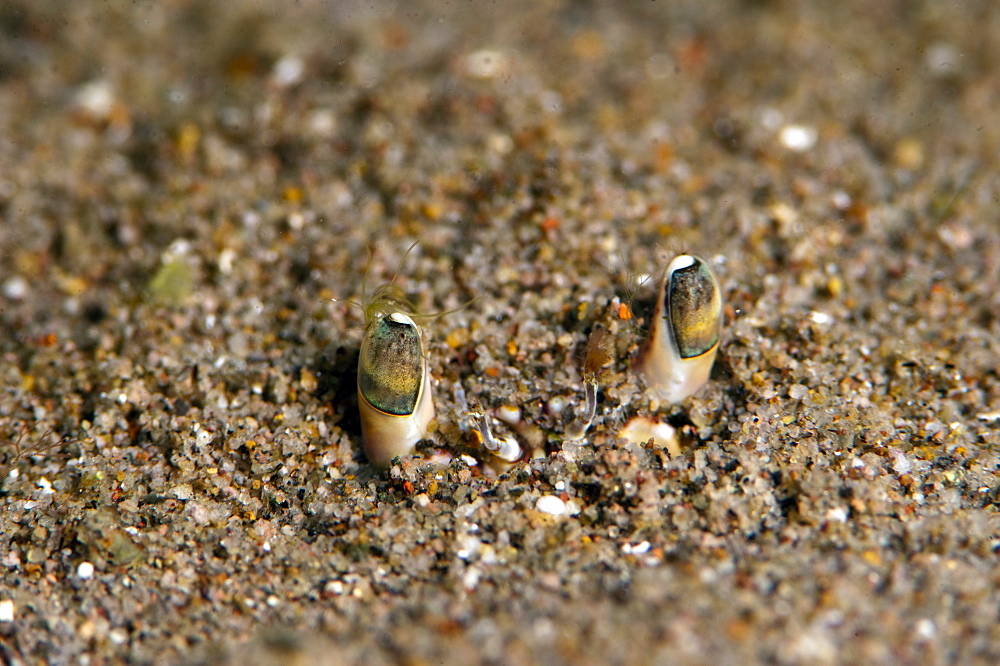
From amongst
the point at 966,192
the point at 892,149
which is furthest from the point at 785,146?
the point at 966,192

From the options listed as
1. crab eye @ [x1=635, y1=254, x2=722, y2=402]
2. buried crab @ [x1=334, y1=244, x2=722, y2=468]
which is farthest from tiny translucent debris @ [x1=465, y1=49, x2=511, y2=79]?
crab eye @ [x1=635, y1=254, x2=722, y2=402]

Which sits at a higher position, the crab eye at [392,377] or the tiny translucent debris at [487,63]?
the tiny translucent debris at [487,63]

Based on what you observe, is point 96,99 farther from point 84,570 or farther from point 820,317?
point 820,317

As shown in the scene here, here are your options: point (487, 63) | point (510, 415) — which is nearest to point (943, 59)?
point (487, 63)

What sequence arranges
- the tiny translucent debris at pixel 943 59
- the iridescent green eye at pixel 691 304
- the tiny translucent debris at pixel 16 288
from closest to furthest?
the iridescent green eye at pixel 691 304 < the tiny translucent debris at pixel 16 288 < the tiny translucent debris at pixel 943 59

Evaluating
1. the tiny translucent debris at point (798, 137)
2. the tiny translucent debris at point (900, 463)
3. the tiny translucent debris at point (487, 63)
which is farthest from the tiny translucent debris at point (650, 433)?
the tiny translucent debris at point (487, 63)

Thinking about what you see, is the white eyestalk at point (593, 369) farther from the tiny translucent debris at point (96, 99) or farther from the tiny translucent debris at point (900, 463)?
the tiny translucent debris at point (96, 99)
